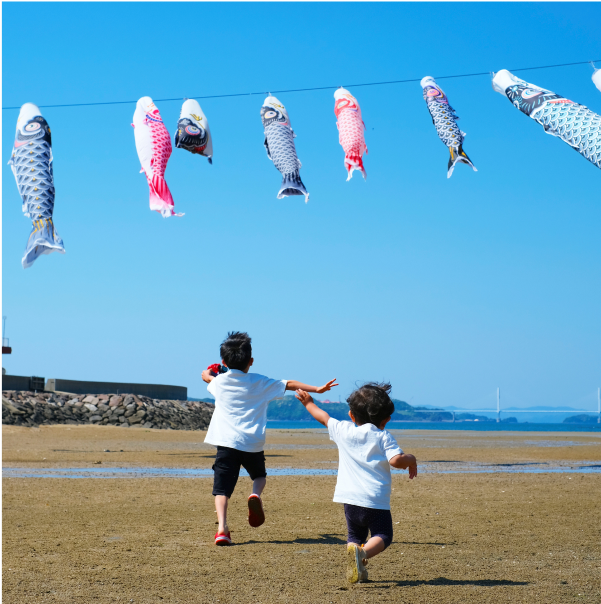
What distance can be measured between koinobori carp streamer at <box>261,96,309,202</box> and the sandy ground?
3.91 meters

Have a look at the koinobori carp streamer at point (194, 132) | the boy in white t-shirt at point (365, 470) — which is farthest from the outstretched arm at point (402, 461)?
the koinobori carp streamer at point (194, 132)

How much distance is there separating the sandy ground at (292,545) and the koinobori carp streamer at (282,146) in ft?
12.8

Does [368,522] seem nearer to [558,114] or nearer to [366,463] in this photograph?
[366,463]

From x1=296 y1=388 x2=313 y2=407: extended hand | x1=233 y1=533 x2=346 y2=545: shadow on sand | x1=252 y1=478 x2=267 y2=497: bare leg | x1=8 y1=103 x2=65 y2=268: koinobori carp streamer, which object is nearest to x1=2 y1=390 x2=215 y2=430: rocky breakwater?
x1=8 y1=103 x2=65 y2=268: koinobori carp streamer

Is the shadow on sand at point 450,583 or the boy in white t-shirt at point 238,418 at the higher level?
the boy in white t-shirt at point 238,418

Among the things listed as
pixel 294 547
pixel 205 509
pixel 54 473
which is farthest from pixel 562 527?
pixel 54 473

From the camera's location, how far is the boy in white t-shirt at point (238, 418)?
4984 millimetres

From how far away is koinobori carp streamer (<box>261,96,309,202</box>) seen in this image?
9344 mm

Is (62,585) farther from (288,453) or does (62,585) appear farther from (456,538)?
(288,453)

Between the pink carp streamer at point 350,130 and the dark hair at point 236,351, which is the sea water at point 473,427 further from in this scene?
the dark hair at point 236,351

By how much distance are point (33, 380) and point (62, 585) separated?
33.6 m

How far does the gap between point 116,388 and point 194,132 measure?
30.8 m

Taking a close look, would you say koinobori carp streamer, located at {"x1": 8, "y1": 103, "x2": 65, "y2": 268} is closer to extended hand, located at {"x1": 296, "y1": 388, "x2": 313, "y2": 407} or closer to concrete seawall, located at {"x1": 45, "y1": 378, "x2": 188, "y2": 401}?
extended hand, located at {"x1": 296, "y1": 388, "x2": 313, "y2": 407}

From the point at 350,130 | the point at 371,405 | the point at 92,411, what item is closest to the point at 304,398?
the point at 371,405
